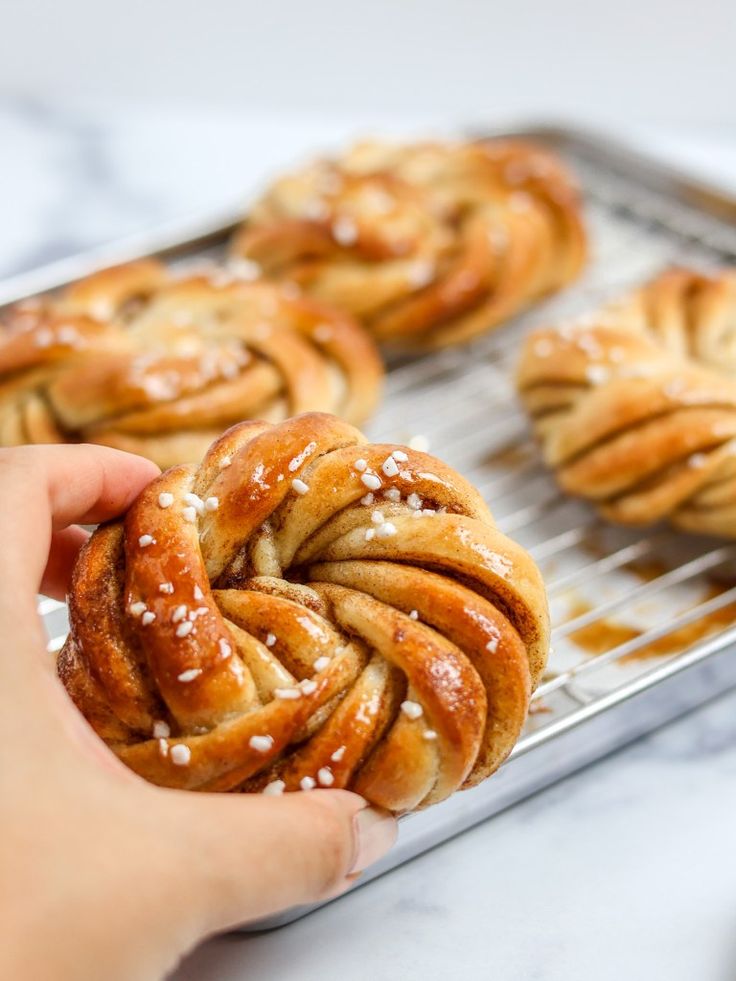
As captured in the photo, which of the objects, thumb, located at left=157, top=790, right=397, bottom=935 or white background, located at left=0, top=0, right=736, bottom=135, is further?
white background, located at left=0, top=0, right=736, bottom=135

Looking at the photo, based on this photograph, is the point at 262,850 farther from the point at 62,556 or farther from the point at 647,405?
the point at 647,405

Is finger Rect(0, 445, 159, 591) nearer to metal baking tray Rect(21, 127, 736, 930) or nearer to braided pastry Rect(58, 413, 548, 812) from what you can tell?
braided pastry Rect(58, 413, 548, 812)

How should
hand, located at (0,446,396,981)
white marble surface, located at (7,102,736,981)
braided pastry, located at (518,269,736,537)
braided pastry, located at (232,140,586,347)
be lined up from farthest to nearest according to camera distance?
1. braided pastry, located at (232,140,586,347)
2. braided pastry, located at (518,269,736,537)
3. white marble surface, located at (7,102,736,981)
4. hand, located at (0,446,396,981)

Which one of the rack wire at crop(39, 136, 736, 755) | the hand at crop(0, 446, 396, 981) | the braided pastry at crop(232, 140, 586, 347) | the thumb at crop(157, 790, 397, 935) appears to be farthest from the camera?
the braided pastry at crop(232, 140, 586, 347)

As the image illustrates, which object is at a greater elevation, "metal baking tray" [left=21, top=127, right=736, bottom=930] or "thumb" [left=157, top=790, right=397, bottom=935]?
"thumb" [left=157, top=790, right=397, bottom=935]

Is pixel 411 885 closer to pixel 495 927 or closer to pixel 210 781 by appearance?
pixel 495 927


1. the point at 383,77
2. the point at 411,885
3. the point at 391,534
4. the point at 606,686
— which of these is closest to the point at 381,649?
the point at 391,534

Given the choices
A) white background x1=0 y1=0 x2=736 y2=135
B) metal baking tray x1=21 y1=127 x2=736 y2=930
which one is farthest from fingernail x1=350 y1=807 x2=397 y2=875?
white background x1=0 y1=0 x2=736 y2=135
